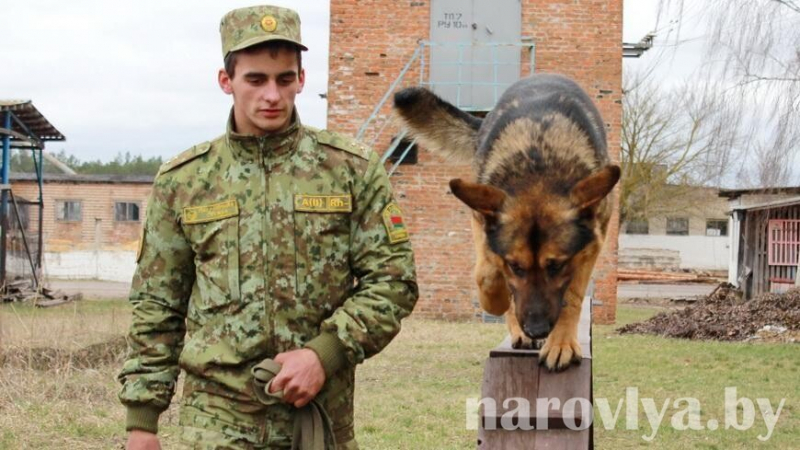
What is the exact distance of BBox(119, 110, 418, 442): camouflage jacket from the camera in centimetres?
315

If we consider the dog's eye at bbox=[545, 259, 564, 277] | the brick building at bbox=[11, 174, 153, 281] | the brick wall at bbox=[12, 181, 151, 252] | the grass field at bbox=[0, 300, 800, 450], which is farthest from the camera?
the brick wall at bbox=[12, 181, 151, 252]

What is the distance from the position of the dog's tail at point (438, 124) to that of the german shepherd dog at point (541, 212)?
0.71 m

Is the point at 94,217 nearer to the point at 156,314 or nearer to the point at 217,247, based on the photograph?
the point at 156,314

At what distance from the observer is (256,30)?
3137mm

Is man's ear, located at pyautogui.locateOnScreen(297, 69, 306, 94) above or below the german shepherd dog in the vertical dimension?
above

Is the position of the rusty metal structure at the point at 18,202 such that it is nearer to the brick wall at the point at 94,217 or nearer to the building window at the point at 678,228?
the brick wall at the point at 94,217

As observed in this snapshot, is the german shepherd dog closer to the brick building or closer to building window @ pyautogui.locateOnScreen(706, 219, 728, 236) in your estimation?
the brick building

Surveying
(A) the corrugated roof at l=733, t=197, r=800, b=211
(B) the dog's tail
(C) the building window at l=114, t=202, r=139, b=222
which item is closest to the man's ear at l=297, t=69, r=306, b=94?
(B) the dog's tail

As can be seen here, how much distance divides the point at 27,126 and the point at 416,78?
9.94 meters

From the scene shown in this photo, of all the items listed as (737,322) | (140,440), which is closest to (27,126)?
(737,322)

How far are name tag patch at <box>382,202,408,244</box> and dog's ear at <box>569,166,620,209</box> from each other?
126 cm

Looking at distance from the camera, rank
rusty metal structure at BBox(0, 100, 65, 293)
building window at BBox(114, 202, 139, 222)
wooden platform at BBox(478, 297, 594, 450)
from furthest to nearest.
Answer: building window at BBox(114, 202, 139, 222) < rusty metal structure at BBox(0, 100, 65, 293) < wooden platform at BBox(478, 297, 594, 450)

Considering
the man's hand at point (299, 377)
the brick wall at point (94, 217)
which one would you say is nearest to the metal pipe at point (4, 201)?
the man's hand at point (299, 377)

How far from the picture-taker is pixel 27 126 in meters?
23.8
